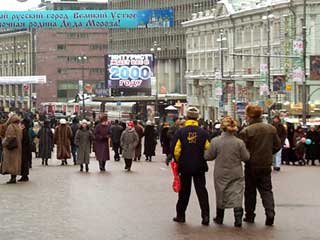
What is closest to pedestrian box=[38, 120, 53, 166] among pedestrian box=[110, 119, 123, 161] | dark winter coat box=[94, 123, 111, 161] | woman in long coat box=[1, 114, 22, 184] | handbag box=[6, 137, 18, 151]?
pedestrian box=[110, 119, 123, 161]

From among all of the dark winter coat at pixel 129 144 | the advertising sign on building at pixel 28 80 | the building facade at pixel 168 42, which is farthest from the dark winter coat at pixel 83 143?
the advertising sign on building at pixel 28 80

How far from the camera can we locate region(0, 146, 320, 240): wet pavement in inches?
583

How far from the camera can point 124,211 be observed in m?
Answer: 17.8

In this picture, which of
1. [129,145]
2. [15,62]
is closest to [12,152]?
[129,145]

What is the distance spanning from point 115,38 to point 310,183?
117894 millimetres

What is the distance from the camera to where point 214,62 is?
306 ft

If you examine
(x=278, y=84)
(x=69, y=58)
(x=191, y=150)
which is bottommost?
(x=191, y=150)

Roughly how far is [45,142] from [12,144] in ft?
39.2

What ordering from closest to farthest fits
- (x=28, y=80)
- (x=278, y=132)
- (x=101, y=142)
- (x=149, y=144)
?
(x=278, y=132) < (x=101, y=142) < (x=149, y=144) < (x=28, y=80)

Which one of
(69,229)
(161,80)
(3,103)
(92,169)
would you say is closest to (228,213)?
(69,229)

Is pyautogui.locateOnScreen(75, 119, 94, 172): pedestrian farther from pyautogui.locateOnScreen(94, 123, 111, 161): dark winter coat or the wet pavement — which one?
the wet pavement

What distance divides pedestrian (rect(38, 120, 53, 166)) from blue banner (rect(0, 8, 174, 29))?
23721 mm

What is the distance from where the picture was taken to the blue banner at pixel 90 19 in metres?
60.2

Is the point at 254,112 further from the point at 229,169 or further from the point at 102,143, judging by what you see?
the point at 102,143
